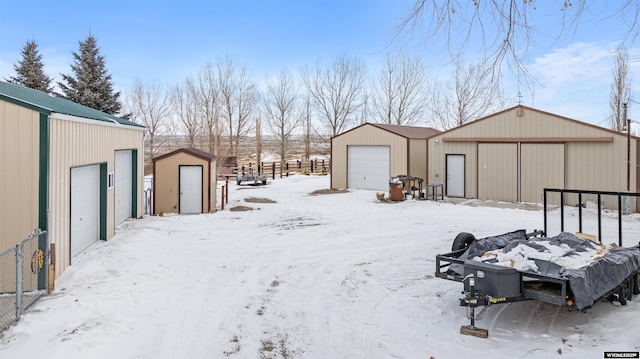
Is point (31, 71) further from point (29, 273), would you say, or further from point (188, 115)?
point (29, 273)

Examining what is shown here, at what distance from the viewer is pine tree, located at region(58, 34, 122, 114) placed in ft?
107

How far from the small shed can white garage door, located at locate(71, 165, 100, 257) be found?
5049mm

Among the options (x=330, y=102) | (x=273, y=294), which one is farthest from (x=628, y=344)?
(x=330, y=102)

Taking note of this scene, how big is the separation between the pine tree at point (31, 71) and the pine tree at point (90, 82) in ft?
10.9

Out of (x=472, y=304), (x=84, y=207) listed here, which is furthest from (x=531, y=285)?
(x=84, y=207)

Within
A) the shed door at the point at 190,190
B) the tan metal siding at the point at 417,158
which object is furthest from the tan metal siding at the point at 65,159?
the tan metal siding at the point at 417,158

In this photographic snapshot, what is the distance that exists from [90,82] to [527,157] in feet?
97.5

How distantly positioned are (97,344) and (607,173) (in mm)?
16744

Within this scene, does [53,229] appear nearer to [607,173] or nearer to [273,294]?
[273,294]

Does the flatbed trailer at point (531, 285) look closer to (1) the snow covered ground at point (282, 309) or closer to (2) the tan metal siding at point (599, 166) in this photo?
(1) the snow covered ground at point (282, 309)

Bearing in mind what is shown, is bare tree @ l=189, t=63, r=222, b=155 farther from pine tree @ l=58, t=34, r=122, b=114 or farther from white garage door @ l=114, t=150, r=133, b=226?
white garage door @ l=114, t=150, r=133, b=226

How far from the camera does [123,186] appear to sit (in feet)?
45.5

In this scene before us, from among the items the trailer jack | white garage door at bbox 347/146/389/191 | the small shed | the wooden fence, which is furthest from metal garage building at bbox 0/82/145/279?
the wooden fence

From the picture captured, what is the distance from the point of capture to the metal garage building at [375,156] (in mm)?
22078
